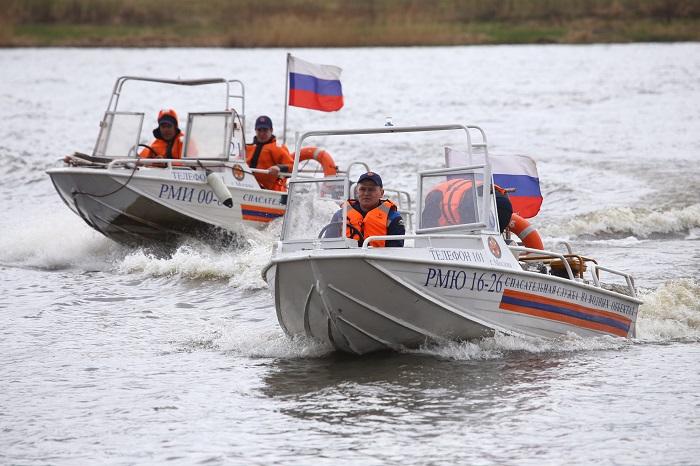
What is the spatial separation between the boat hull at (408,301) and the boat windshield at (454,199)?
579 millimetres

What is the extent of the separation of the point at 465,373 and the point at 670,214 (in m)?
10.9

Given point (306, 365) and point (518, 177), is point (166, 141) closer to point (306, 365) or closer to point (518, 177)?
point (518, 177)

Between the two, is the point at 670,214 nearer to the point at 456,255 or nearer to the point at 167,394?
the point at 456,255

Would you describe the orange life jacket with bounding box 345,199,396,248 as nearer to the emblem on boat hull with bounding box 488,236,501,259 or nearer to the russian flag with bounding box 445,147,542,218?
the emblem on boat hull with bounding box 488,236,501,259

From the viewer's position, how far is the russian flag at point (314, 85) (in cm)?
1731

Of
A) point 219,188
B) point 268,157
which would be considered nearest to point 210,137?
point 219,188

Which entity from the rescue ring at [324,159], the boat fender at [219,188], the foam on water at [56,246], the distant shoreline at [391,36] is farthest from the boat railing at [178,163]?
the distant shoreline at [391,36]

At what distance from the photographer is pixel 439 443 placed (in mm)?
9094

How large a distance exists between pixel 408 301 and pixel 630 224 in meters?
10.7

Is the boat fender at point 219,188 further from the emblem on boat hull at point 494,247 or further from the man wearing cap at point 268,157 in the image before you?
the emblem on boat hull at point 494,247

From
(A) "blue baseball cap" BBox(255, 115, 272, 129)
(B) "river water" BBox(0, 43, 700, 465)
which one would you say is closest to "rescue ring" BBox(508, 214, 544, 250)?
(B) "river water" BBox(0, 43, 700, 465)

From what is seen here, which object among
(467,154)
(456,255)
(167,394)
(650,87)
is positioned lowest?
(167,394)

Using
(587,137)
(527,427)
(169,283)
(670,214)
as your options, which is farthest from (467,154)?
(587,137)

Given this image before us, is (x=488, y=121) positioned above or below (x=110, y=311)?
above
